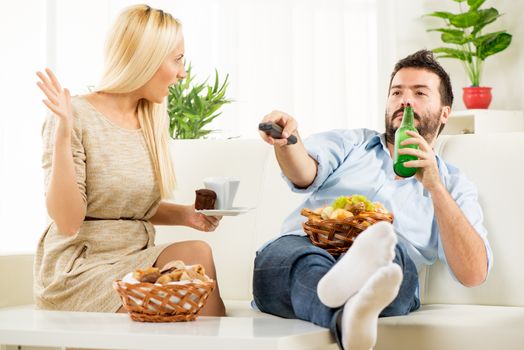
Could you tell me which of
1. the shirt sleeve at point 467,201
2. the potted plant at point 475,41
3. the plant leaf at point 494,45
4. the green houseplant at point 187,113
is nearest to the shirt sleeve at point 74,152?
the shirt sleeve at point 467,201

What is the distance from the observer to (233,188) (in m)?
2.38

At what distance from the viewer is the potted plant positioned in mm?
5391

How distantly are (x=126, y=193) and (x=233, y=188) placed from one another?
31cm

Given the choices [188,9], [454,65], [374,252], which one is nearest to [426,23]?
[454,65]

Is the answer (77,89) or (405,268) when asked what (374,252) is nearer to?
(405,268)

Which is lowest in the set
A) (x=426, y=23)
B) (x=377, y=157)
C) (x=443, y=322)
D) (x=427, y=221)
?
(x=443, y=322)

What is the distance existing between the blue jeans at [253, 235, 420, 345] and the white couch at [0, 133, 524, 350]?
2.0 inches

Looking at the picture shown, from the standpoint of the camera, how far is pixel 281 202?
2.85 meters

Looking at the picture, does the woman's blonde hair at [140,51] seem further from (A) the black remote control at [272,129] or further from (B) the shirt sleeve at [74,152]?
(A) the black remote control at [272,129]

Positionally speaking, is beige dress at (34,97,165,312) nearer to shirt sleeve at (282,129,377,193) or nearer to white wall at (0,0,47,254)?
shirt sleeve at (282,129,377,193)

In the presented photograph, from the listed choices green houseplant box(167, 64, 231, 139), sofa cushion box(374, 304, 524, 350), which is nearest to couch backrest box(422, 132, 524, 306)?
sofa cushion box(374, 304, 524, 350)

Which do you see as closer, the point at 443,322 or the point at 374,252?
the point at 374,252

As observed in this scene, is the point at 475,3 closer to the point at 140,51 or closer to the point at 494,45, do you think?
the point at 494,45

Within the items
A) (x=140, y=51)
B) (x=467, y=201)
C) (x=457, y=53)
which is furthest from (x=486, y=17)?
(x=140, y=51)
